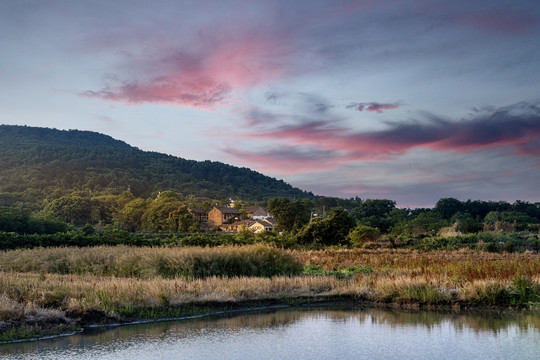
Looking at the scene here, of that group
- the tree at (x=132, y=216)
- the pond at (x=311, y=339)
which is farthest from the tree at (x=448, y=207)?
the pond at (x=311, y=339)

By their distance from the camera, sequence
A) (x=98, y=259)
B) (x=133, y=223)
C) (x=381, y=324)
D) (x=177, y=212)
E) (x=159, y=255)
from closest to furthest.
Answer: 1. (x=381, y=324)
2. (x=159, y=255)
3. (x=98, y=259)
4. (x=177, y=212)
5. (x=133, y=223)

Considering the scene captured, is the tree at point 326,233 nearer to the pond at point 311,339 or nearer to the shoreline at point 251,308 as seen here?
the shoreline at point 251,308

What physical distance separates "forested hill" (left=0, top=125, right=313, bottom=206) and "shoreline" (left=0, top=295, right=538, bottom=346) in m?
88.6

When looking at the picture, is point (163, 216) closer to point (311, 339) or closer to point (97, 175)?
point (97, 175)

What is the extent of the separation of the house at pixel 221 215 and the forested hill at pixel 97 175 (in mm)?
26465

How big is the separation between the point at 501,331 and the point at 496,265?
33.5ft

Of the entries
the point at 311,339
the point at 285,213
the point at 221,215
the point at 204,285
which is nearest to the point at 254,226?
the point at 285,213

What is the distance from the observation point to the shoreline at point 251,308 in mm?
13445

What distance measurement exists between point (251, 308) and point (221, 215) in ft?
339

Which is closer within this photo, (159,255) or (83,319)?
(83,319)

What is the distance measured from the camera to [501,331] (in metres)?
13.3

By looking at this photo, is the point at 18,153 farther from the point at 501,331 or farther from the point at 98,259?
the point at 501,331

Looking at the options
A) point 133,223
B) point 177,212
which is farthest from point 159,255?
point 133,223

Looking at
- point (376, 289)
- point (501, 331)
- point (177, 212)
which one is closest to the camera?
point (501, 331)
